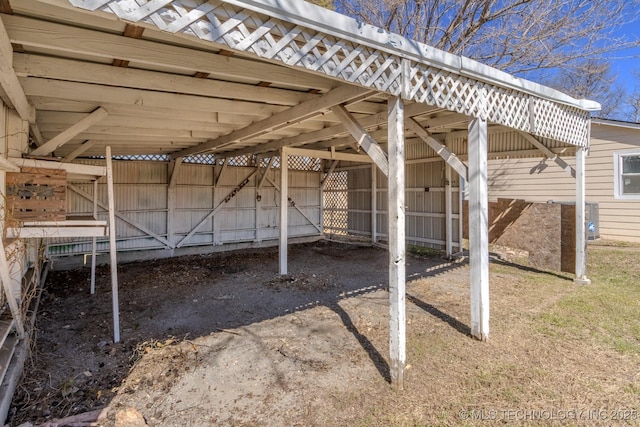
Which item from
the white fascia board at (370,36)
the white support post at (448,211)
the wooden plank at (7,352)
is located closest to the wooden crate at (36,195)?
the wooden plank at (7,352)

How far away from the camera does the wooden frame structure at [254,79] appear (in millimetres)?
1631

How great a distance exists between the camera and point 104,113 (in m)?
2.97

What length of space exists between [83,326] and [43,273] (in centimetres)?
258

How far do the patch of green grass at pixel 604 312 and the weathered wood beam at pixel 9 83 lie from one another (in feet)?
14.8

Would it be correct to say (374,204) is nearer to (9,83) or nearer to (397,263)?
(397,263)

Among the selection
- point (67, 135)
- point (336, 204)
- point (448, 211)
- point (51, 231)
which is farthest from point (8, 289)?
point (336, 204)

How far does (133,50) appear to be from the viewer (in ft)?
6.41

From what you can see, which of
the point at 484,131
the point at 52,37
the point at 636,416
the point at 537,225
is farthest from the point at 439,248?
the point at 52,37

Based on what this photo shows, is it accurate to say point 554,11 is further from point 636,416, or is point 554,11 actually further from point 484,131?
point 636,416

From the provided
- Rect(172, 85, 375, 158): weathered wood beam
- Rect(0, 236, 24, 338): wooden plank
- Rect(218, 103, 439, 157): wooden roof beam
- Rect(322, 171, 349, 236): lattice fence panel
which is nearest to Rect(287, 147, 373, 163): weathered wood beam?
Rect(218, 103, 439, 157): wooden roof beam

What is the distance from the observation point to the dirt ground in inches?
81.4

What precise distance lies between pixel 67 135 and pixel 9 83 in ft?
2.83

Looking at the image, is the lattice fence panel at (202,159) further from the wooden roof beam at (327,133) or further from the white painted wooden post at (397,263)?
the white painted wooden post at (397,263)

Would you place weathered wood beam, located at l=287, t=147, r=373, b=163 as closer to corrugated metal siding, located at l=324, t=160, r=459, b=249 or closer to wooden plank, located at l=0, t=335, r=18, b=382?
corrugated metal siding, located at l=324, t=160, r=459, b=249
